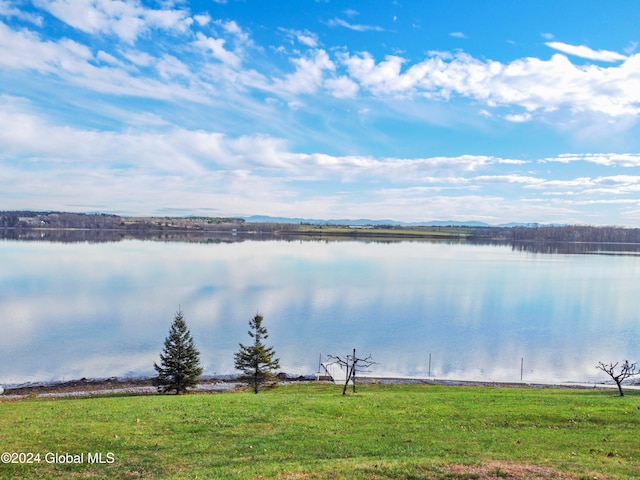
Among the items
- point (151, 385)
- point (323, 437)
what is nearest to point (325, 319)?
point (151, 385)

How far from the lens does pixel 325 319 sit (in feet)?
124

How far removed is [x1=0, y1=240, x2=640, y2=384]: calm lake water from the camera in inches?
1065

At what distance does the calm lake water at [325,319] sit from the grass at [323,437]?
1257 centimetres

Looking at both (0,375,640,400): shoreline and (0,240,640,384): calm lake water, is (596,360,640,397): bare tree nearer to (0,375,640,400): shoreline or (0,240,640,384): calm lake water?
(0,375,640,400): shoreline

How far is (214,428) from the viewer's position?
424 inches

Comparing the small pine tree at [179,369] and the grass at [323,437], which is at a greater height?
the grass at [323,437]

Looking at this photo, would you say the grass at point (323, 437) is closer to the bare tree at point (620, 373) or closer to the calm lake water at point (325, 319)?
the bare tree at point (620, 373)

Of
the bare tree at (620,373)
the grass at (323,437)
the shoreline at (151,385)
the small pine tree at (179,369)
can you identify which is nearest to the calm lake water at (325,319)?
the shoreline at (151,385)

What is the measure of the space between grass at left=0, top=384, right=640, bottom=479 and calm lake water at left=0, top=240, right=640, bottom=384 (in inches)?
495

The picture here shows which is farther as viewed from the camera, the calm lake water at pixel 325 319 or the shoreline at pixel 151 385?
the calm lake water at pixel 325 319

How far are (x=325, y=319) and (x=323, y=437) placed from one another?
90.8 feet

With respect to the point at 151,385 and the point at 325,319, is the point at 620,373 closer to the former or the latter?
the point at 325,319

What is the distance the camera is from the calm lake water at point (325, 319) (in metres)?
27.1

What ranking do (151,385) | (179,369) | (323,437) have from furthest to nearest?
(151,385) → (179,369) → (323,437)
